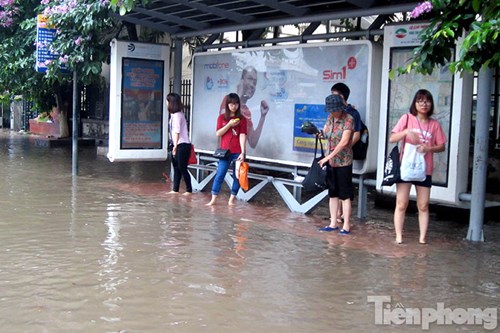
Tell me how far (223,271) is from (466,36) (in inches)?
117

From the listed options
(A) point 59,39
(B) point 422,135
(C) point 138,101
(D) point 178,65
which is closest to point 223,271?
(B) point 422,135

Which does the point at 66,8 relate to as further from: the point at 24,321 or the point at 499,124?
the point at 24,321

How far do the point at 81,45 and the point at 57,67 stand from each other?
0.64 metres

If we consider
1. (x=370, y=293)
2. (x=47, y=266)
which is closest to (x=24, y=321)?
(x=47, y=266)

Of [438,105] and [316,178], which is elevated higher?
[438,105]

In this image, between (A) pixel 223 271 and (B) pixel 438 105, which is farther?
(B) pixel 438 105

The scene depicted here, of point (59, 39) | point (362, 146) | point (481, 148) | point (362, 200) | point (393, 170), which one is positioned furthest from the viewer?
point (59, 39)

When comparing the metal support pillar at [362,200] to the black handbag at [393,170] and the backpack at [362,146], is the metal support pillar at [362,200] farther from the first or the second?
the black handbag at [393,170]

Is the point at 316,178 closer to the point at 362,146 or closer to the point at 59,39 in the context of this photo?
the point at 362,146

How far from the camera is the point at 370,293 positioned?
5.53 m

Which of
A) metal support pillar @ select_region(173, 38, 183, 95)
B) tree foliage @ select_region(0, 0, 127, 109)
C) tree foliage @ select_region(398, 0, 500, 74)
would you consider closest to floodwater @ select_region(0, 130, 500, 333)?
tree foliage @ select_region(398, 0, 500, 74)

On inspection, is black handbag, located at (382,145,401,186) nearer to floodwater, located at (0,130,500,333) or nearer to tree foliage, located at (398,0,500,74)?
floodwater, located at (0,130,500,333)

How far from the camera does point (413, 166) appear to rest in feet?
23.6

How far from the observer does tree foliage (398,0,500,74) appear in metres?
4.94
